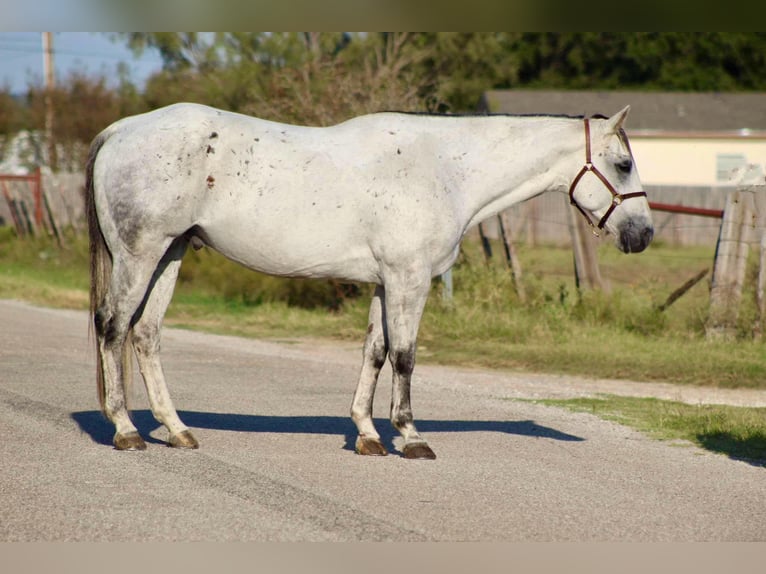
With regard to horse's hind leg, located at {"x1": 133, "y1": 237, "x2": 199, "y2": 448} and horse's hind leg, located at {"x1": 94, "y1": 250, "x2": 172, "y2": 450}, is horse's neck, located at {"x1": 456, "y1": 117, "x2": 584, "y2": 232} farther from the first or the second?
horse's hind leg, located at {"x1": 94, "y1": 250, "x2": 172, "y2": 450}

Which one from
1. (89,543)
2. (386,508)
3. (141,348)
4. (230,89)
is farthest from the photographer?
(230,89)

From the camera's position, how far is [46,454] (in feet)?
24.2

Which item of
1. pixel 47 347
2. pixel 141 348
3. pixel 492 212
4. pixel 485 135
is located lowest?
pixel 47 347

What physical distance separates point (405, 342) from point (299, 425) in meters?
1.55

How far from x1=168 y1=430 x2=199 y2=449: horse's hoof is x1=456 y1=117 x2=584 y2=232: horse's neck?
7.77ft

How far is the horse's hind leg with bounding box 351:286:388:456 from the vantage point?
7902mm

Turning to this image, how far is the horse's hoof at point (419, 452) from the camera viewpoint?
764cm

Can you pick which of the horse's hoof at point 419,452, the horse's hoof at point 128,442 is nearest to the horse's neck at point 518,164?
the horse's hoof at point 419,452

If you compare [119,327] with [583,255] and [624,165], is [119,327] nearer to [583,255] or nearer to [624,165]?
[624,165]

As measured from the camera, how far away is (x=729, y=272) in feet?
46.4

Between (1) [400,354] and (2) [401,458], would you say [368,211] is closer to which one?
(1) [400,354]

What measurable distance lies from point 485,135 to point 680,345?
21.8ft

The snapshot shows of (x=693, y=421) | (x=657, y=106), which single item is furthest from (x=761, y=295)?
(x=657, y=106)

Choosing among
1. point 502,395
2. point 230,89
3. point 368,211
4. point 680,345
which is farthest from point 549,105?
point 368,211
